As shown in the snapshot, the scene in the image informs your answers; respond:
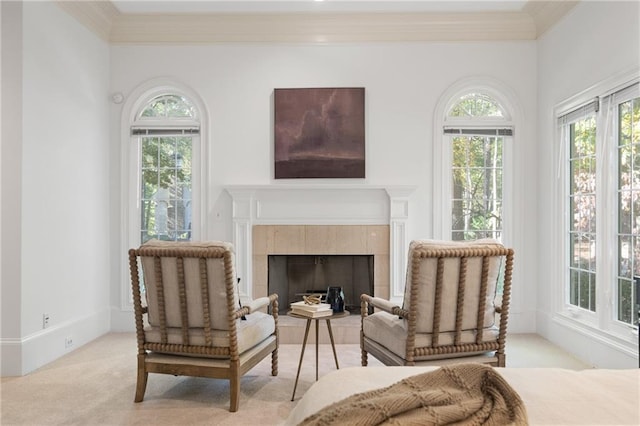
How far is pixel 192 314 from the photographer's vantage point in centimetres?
285

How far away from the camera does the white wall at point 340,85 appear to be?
497 centimetres

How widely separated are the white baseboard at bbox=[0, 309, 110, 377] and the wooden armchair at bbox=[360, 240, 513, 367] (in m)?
2.72

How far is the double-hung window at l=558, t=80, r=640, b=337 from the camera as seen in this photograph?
3.49 m

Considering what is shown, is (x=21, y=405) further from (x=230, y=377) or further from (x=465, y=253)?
(x=465, y=253)

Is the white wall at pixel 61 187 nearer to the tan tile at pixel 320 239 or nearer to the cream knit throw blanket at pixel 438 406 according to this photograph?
the tan tile at pixel 320 239

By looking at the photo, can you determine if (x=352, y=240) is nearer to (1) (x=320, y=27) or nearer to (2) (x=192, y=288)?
(1) (x=320, y=27)

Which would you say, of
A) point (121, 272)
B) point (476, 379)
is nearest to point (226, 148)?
point (121, 272)

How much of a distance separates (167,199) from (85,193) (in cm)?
88

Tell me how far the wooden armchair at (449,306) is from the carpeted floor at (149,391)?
0.88 metres

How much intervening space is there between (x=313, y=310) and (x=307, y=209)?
6.52ft

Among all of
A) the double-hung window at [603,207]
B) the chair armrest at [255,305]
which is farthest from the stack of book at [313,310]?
the double-hung window at [603,207]

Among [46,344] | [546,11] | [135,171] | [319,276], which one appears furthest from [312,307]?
[546,11]

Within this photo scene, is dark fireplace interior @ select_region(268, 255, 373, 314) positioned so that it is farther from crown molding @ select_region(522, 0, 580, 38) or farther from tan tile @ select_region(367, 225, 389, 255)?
crown molding @ select_region(522, 0, 580, 38)

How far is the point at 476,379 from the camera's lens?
126 centimetres
